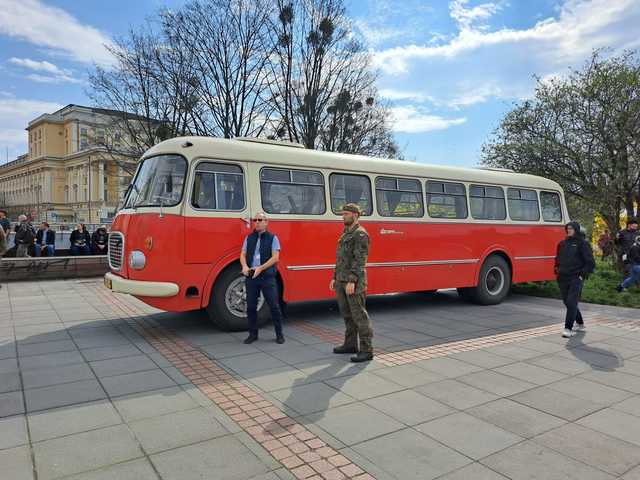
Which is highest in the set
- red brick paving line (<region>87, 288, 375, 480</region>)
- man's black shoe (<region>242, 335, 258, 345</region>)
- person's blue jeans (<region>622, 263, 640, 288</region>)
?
person's blue jeans (<region>622, 263, 640, 288</region>)

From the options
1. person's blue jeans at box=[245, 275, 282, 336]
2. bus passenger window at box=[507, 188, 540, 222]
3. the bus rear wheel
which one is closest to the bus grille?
person's blue jeans at box=[245, 275, 282, 336]

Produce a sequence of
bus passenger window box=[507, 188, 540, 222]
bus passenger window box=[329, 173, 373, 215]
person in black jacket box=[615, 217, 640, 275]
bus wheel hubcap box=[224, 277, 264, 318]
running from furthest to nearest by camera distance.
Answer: person in black jacket box=[615, 217, 640, 275] → bus passenger window box=[507, 188, 540, 222] → bus passenger window box=[329, 173, 373, 215] → bus wheel hubcap box=[224, 277, 264, 318]

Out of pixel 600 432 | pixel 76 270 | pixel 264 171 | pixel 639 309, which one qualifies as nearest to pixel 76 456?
pixel 600 432

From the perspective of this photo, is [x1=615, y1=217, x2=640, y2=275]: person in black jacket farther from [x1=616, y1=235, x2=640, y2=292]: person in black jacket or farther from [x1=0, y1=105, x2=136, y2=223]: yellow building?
[x1=0, y1=105, x2=136, y2=223]: yellow building

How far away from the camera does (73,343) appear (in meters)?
6.68

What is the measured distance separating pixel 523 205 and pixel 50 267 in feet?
41.2

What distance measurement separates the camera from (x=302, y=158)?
26.9 feet

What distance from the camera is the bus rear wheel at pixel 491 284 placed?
10703 mm

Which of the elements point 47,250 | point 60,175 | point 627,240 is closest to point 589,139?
point 627,240

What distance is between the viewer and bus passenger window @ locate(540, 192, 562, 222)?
11945 mm

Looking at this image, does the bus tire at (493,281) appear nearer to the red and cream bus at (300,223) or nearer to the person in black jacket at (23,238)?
the red and cream bus at (300,223)

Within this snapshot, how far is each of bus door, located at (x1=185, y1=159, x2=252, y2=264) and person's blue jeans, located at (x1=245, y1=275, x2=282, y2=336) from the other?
783 millimetres

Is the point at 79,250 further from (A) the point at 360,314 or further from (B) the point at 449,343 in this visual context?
(B) the point at 449,343

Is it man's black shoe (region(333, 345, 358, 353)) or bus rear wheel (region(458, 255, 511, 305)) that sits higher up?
bus rear wheel (region(458, 255, 511, 305))
